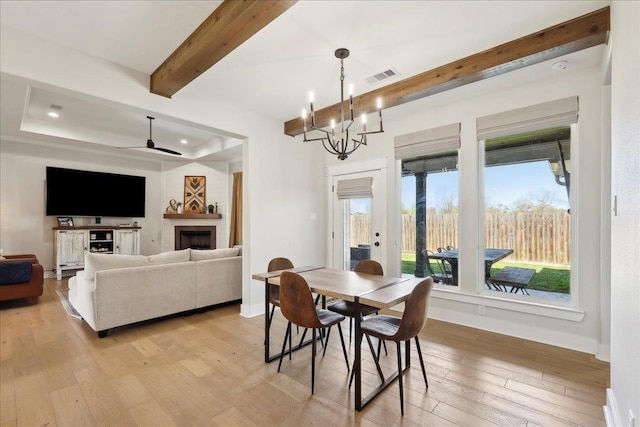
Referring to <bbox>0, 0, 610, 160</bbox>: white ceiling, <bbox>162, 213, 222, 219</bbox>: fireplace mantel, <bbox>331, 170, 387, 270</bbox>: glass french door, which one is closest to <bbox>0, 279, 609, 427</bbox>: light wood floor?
<bbox>331, 170, 387, 270</bbox>: glass french door

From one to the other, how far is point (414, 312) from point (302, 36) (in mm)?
2305

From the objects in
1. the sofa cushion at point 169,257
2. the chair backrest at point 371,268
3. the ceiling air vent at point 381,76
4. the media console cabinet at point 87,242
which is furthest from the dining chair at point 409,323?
the media console cabinet at point 87,242

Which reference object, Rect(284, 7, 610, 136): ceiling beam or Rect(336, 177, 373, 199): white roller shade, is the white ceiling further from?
Rect(336, 177, 373, 199): white roller shade

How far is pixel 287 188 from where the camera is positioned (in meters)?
4.53

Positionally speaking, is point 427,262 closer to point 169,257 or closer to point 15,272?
point 169,257

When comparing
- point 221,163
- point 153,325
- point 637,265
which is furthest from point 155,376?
point 221,163

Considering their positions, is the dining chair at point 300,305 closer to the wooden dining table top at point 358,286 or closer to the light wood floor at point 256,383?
the wooden dining table top at point 358,286

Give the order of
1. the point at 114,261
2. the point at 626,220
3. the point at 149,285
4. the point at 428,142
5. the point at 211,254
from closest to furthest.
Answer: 1. the point at 626,220
2. the point at 114,261
3. the point at 149,285
4. the point at 428,142
5. the point at 211,254

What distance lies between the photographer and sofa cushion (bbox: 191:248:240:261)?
3980 millimetres

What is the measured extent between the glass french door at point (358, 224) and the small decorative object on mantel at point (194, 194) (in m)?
4.01

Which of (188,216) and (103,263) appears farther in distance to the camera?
(188,216)

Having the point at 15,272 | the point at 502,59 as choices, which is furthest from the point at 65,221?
the point at 502,59

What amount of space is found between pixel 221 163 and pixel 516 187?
6366mm

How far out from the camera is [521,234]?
3.30 m
